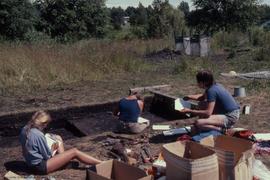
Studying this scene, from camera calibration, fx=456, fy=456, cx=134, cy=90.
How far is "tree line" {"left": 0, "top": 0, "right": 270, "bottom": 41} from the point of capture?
25.7 metres

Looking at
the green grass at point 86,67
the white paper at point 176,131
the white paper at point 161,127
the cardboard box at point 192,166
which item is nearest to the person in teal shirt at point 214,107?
the white paper at point 176,131

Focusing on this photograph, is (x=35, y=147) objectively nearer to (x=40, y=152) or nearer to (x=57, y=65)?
(x=40, y=152)

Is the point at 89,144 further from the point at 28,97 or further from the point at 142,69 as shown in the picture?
the point at 142,69

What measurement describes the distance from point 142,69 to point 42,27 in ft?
69.1

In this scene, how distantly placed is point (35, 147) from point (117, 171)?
1.43 m

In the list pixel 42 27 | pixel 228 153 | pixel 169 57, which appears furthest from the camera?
pixel 42 27

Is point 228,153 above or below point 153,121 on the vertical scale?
above

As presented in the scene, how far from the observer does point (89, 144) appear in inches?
295

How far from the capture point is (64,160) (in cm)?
613

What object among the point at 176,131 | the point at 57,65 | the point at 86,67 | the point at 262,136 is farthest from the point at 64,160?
the point at 86,67

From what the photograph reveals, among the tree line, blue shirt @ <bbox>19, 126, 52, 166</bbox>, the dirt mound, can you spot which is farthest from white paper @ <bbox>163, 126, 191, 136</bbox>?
the tree line

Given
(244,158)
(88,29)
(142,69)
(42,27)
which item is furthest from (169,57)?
(88,29)

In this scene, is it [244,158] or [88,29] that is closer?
[244,158]

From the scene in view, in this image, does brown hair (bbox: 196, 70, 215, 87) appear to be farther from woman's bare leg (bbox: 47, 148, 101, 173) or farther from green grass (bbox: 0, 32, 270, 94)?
green grass (bbox: 0, 32, 270, 94)
